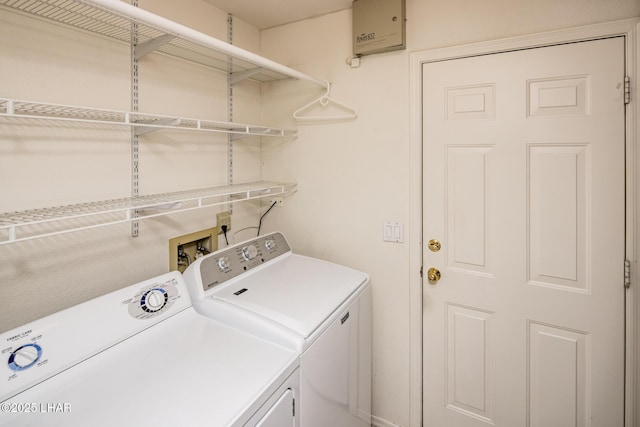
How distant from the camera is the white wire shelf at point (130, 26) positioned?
1.09 metres

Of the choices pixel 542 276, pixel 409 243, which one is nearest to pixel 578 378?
pixel 542 276

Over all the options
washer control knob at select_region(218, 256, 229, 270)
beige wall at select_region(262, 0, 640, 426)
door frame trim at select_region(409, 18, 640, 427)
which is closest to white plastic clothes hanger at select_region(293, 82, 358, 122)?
beige wall at select_region(262, 0, 640, 426)

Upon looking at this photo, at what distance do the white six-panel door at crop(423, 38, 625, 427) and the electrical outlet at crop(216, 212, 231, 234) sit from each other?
A: 1.16 metres

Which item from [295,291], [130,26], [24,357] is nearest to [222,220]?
[295,291]

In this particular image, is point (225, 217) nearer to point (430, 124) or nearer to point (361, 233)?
point (361, 233)

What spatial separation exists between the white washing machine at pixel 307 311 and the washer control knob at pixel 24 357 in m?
0.56

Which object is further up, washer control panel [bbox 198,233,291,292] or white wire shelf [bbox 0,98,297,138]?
white wire shelf [bbox 0,98,297,138]

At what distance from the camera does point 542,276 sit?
1.60 meters

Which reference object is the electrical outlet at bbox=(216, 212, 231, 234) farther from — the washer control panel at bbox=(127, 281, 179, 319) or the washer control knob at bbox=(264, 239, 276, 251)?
the washer control panel at bbox=(127, 281, 179, 319)

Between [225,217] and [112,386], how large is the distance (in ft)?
3.87

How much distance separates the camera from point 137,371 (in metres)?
1.07

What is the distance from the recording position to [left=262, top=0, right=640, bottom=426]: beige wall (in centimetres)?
175

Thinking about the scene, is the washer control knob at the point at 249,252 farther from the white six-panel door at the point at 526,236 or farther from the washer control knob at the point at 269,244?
the white six-panel door at the point at 526,236

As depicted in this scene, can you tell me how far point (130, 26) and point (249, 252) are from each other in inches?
44.1
